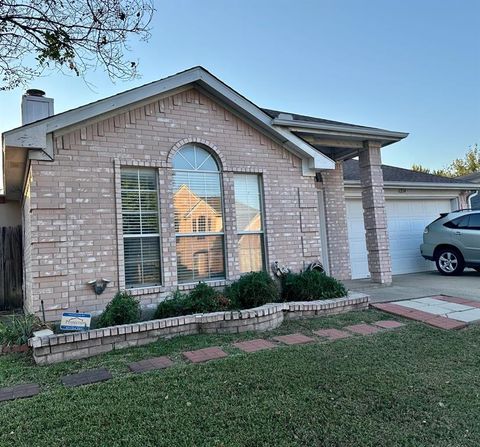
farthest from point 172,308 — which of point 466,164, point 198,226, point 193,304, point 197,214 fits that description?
point 466,164

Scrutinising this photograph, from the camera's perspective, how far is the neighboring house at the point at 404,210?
10867mm

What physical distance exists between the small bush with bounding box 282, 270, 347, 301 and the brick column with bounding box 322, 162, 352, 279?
312cm

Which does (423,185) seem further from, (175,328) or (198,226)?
(175,328)

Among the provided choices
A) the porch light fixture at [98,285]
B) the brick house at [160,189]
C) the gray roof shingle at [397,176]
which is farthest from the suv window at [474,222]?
the porch light fixture at [98,285]

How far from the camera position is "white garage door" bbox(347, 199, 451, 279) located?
427 inches

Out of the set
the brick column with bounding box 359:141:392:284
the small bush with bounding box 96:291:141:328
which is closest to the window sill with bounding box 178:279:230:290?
the small bush with bounding box 96:291:141:328

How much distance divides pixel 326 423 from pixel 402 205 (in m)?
10.5

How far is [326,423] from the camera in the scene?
2.75m

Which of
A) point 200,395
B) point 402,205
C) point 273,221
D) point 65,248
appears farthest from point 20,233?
point 402,205

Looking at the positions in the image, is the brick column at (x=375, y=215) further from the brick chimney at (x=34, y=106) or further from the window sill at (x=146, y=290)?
the brick chimney at (x=34, y=106)

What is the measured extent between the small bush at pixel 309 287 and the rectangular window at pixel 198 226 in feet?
4.10

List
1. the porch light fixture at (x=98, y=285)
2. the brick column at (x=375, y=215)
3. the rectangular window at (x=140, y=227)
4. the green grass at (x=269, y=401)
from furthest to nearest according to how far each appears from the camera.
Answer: the brick column at (x=375, y=215) < the rectangular window at (x=140, y=227) < the porch light fixture at (x=98, y=285) < the green grass at (x=269, y=401)

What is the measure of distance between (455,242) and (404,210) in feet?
6.97

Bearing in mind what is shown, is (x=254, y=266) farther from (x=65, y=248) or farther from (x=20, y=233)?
(x=20, y=233)
